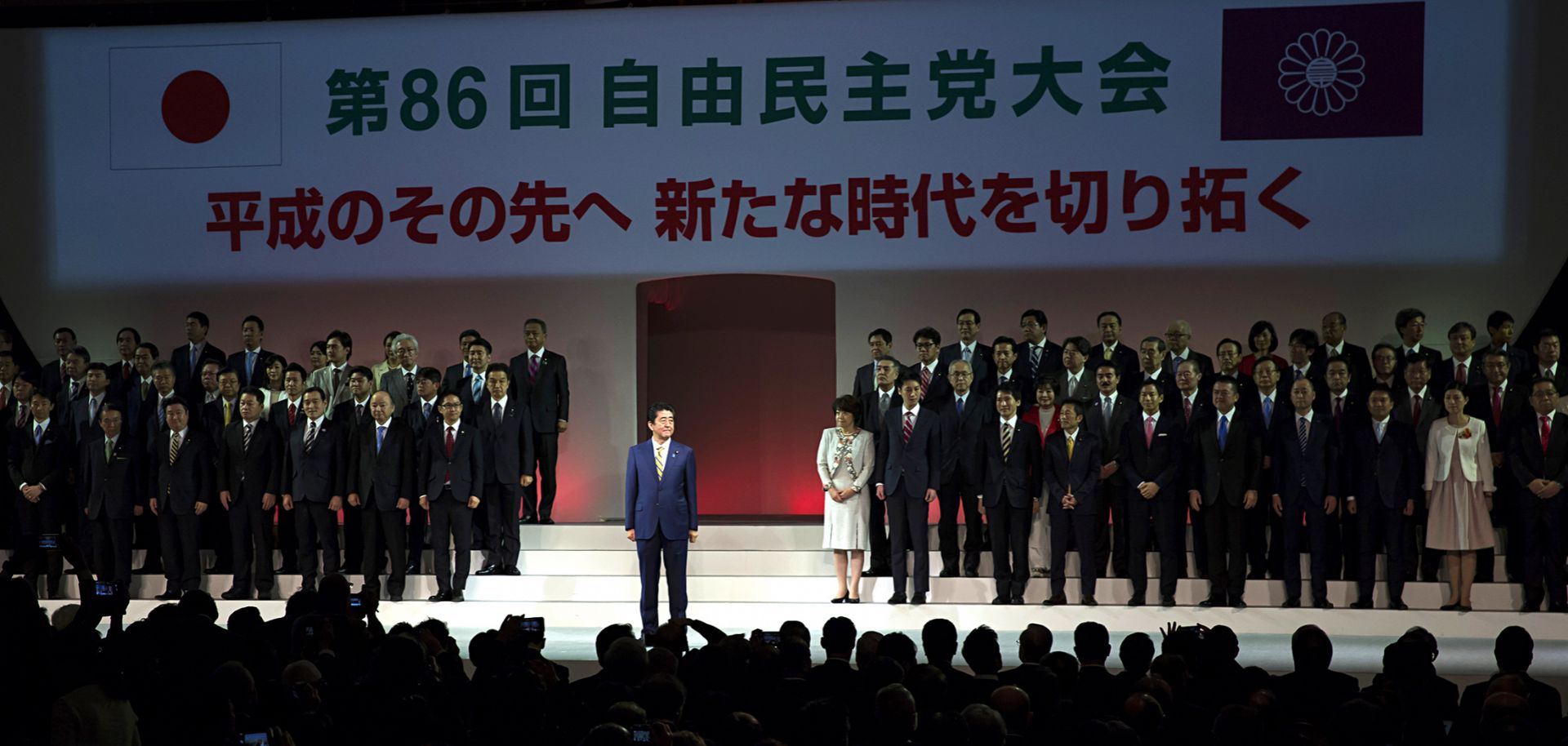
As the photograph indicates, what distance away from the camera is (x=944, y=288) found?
10508 mm

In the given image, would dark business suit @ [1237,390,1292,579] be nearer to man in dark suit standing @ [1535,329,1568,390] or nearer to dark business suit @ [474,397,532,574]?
man in dark suit standing @ [1535,329,1568,390]

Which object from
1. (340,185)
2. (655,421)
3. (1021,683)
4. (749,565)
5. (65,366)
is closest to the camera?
(1021,683)

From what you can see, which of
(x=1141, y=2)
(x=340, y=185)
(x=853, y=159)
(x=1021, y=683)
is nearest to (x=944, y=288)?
(x=853, y=159)

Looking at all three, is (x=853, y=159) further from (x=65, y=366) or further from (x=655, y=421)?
(x=65, y=366)

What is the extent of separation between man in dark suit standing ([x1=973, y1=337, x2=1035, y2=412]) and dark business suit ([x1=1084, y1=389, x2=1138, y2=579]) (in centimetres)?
43

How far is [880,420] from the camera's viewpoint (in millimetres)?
8945

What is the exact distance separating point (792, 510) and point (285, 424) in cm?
397

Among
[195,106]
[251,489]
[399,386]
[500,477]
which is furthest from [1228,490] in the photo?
[195,106]

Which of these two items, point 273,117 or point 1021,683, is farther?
point 273,117

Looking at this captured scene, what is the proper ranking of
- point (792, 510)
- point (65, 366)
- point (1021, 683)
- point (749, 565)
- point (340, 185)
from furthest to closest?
1. point (792, 510)
2. point (340, 185)
3. point (65, 366)
4. point (749, 565)
5. point (1021, 683)

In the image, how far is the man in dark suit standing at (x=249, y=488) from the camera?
9188 mm

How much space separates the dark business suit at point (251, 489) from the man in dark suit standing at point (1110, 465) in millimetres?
4735

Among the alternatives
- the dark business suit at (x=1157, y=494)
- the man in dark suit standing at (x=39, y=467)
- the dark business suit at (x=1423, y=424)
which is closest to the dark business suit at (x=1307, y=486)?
the dark business suit at (x=1423, y=424)

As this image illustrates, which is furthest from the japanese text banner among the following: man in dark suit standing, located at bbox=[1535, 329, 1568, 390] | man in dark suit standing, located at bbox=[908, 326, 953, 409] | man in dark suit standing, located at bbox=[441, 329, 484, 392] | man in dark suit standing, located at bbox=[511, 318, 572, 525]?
man in dark suit standing, located at bbox=[1535, 329, 1568, 390]
